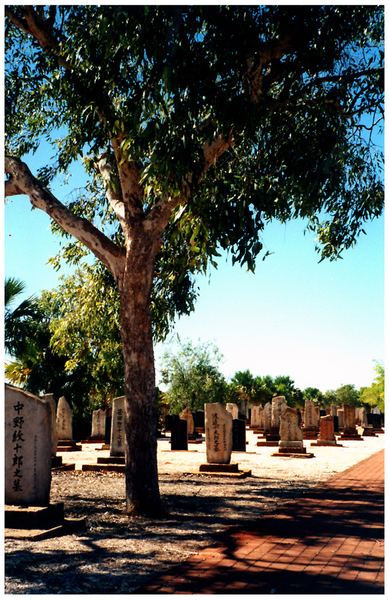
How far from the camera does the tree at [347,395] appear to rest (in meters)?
81.3

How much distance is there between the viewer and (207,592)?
529cm

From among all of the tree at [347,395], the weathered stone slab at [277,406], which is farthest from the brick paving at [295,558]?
the tree at [347,395]

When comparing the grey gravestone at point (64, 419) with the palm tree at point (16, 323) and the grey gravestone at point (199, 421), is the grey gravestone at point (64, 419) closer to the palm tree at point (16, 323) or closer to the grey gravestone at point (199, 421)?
→ the palm tree at point (16, 323)

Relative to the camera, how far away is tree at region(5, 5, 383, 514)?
7926 mm

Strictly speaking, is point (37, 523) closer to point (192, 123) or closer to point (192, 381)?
point (192, 123)

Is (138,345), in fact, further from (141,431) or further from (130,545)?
(130,545)

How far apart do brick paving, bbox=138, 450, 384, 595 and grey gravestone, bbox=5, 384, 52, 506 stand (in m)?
2.63

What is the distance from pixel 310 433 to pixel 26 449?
24.1 metres

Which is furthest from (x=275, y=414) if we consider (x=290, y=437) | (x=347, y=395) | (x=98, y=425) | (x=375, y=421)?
(x=347, y=395)

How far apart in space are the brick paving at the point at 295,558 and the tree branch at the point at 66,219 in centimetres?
471

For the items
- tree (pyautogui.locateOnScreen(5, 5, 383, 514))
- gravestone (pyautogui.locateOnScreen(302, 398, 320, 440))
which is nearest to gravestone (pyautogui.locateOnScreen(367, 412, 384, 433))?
gravestone (pyautogui.locateOnScreen(302, 398, 320, 440))

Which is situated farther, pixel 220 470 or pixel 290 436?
pixel 290 436

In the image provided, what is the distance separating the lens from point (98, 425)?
28.4 metres

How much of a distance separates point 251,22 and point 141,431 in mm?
6111
